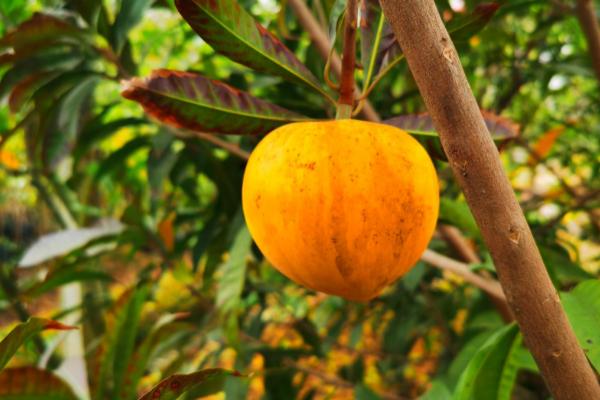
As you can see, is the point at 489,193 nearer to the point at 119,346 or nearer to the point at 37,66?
the point at 119,346

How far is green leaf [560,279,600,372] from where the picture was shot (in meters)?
0.48

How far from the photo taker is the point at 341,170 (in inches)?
17.0

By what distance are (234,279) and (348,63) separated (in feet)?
1.52

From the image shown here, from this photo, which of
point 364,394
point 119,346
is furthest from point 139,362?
point 364,394

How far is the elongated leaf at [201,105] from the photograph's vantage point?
51cm

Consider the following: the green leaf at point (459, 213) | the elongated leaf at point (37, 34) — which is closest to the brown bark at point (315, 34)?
the green leaf at point (459, 213)

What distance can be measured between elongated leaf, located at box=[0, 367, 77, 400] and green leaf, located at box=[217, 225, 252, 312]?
23cm

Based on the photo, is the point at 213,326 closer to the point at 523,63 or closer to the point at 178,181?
the point at 178,181

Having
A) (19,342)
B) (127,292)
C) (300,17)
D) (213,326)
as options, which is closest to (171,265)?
(213,326)

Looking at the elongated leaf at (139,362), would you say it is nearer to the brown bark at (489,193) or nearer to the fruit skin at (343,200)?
the fruit skin at (343,200)

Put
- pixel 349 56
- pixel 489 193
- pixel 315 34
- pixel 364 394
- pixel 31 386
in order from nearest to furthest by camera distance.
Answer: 1. pixel 489 193
2. pixel 349 56
3. pixel 31 386
4. pixel 315 34
5. pixel 364 394

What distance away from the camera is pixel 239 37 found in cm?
48

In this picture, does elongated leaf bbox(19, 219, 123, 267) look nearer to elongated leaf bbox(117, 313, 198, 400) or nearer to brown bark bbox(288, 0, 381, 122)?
elongated leaf bbox(117, 313, 198, 400)

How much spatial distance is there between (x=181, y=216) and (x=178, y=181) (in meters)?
0.27
